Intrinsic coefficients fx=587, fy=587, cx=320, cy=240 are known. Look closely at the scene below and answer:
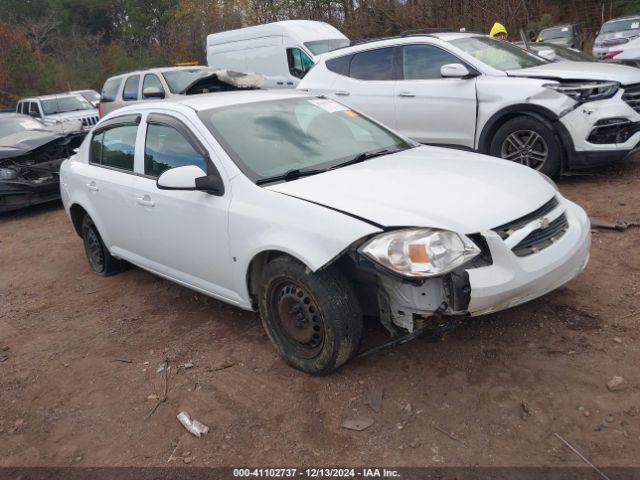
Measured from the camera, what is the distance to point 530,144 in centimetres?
638

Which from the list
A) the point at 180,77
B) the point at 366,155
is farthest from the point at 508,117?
the point at 180,77

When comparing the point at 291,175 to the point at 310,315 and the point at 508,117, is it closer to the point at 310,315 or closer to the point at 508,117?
the point at 310,315

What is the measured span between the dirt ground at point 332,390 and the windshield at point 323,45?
31.0 feet

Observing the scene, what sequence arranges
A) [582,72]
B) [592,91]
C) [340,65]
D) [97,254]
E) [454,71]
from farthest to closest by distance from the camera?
[340,65] → [454,71] → [582,72] → [592,91] → [97,254]

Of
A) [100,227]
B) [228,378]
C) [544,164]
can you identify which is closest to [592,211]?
[544,164]

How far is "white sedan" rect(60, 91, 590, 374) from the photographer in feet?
9.71

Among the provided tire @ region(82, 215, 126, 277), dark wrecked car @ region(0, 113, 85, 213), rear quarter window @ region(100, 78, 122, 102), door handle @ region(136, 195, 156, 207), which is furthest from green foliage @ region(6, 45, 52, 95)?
door handle @ region(136, 195, 156, 207)

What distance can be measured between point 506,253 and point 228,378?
180cm

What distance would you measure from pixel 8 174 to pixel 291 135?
6362 mm

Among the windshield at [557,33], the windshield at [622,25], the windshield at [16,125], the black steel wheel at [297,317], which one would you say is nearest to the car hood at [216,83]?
the black steel wheel at [297,317]

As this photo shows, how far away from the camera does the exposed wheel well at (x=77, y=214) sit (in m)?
5.61

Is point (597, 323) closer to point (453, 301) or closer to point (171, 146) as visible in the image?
point (453, 301)

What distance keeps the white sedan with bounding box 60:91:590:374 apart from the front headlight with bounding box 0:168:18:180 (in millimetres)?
4845

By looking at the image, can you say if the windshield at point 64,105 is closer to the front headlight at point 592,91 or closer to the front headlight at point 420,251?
the front headlight at point 592,91
